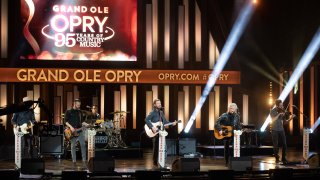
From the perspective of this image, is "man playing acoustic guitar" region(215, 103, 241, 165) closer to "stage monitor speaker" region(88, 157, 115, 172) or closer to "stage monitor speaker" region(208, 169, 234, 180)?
"stage monitor speaker" region(88, 157, 115, 172)

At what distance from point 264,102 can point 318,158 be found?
809 centimetres

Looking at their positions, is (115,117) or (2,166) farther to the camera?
(115,117)

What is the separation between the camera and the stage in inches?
493

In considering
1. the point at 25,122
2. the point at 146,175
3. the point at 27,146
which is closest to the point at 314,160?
the point at 146,175

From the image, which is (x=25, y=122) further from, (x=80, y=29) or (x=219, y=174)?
(x=80, y=29)

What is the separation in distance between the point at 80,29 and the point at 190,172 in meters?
10.1

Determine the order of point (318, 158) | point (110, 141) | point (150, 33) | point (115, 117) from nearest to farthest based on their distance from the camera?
point (318, 158), point (110, 141), point (115, 117), point (150, 33)

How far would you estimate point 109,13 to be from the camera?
71.0 ft

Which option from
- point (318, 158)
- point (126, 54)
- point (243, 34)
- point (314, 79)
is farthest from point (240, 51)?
point (318, 158)

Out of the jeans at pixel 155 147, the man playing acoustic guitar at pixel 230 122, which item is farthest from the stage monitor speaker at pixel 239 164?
the jeans at pixel 155 147

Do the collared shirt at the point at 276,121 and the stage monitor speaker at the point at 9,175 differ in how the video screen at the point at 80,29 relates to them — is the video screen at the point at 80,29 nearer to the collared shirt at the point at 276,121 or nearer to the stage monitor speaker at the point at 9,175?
the collared shirt at the point at 276,121

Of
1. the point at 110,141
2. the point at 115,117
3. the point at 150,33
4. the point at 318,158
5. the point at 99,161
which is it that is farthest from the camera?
the point at 150,33

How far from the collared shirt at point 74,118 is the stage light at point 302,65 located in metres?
8.32

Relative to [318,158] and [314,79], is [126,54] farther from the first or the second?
[318,158]
